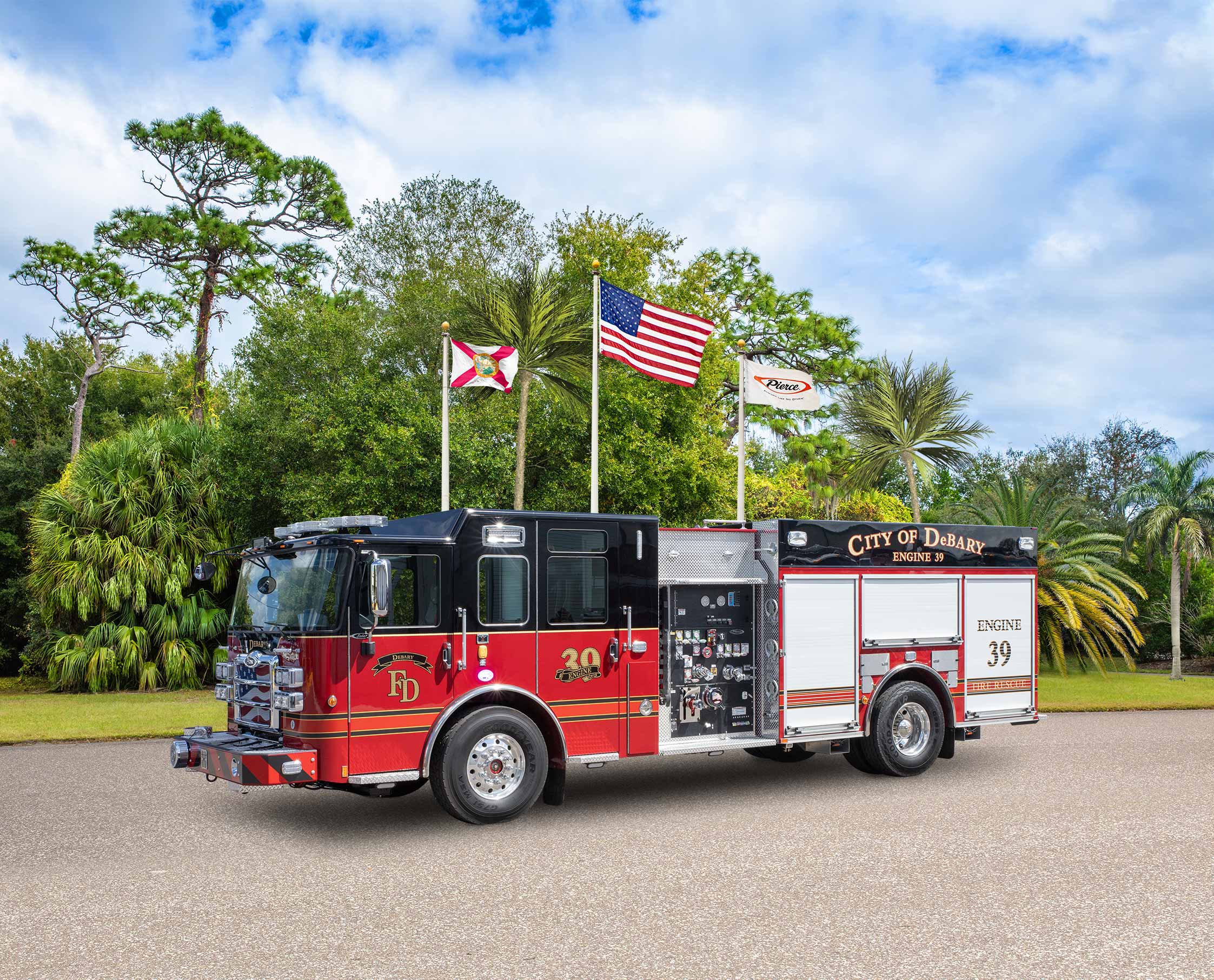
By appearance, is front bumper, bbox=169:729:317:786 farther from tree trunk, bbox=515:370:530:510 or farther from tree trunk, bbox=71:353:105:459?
tree trunk, bbox=71:353:105:459

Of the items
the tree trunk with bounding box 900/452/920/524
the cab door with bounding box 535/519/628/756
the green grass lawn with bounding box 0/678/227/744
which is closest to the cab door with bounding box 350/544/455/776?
the cab door with bounding box 535/519/628/756

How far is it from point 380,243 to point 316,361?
439 inches

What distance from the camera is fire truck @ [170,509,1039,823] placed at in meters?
8.48

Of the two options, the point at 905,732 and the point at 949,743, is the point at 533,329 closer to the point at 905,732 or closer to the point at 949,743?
the point at 905,732

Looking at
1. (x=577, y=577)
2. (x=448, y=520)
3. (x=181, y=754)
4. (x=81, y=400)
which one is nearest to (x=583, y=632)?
(x=577, y=577)

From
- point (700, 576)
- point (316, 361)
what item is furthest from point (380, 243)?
point (700, 576)

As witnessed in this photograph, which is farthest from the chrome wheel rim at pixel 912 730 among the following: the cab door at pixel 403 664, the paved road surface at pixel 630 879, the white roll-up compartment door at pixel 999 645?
the cab door at pixel 403 664

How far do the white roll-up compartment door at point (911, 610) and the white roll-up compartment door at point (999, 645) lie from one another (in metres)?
0.25

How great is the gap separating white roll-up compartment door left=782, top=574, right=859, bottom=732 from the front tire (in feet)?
9.09

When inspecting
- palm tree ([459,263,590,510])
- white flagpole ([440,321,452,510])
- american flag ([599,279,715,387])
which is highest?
palm tree ([459,263,590,510])

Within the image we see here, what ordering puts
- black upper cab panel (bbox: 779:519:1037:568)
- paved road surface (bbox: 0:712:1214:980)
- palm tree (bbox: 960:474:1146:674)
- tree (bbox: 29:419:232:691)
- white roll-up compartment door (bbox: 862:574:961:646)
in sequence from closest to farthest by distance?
paved road surface (bbox: 0:712:1214:980), black upper cab panel (bbox: 779:519:1037:568), white roll-up compartment door (bbox: 862:574:961:646), tree (bbox: 29:419:232:691), palm tree (bbox: 960:474:1146:674)

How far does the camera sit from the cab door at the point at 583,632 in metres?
9.28

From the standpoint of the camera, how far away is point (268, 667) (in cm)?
880

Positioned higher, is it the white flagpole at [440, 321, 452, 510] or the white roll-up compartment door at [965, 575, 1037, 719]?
the white flagpole at [440, 321, 452, 510]
